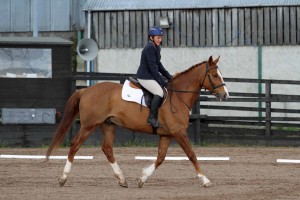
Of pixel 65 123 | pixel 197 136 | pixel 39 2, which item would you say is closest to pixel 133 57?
pixel 39 2

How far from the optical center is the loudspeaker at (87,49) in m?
24.8

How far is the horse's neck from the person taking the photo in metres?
14.5

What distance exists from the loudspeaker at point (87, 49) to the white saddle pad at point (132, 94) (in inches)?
408

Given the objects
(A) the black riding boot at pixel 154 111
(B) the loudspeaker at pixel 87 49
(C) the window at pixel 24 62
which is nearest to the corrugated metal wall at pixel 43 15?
(B) the loudspeaker at pixel 87 49

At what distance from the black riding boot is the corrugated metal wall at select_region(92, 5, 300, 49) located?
662 inches

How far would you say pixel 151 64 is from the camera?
14.2 meters

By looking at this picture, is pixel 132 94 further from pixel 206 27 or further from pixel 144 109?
pixel 206 27

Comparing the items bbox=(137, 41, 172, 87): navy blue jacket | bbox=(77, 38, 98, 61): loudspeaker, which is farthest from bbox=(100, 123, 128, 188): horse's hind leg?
bbox=(77, 38, 98, 61): loudspeaker

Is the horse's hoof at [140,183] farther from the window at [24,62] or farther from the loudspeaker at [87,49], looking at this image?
the loudspeaker at [87,49]

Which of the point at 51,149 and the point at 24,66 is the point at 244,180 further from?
the point at 24,66

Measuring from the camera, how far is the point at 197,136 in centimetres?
2225

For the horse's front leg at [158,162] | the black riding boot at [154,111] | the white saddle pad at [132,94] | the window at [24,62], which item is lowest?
the horse's front leg at [158,162]

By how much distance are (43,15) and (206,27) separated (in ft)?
23.6

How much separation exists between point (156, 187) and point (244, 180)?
1.61 meters
